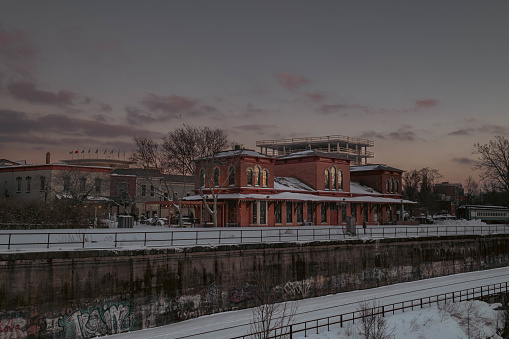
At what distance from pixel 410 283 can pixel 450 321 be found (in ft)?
31.6

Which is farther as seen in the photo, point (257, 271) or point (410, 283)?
point (410, 283)

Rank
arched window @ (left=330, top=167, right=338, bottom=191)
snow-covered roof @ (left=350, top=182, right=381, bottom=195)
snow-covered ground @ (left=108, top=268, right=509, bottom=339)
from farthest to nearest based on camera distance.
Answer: snow-covered roof @ (left=350, top=182, right=381, bottom=195) → arched window @ (left=330, top=167, right=338, bottom=191) → snow-covered ground @ (left=108, top=268, right=509, bottom=339)

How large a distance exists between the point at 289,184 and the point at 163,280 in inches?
1299

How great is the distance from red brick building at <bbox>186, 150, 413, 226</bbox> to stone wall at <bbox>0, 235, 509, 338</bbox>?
11.3m

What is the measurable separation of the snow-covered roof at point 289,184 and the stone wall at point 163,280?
1824cm

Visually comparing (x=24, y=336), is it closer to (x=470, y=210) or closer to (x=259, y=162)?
(x=259, y=162)

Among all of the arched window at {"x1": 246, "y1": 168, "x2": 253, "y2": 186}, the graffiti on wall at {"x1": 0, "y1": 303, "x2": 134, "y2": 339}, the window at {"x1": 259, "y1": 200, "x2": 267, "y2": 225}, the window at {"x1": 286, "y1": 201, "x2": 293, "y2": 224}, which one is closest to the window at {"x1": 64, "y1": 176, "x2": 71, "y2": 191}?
the arched window at {"x1": 246, "y1": 168, "x2": 253, "y2": 186}

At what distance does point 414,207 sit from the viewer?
96.2 m

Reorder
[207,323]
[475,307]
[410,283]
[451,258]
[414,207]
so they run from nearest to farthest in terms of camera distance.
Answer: [207,323] → [475,307] → [410,283] → [451,258] → [414,207]

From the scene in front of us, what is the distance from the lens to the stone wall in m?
18.4

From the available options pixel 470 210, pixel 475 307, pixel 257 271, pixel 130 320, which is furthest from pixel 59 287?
pixel 470 210

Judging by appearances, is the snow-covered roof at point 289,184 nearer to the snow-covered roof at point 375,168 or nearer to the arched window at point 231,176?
the arched window at point 231,176

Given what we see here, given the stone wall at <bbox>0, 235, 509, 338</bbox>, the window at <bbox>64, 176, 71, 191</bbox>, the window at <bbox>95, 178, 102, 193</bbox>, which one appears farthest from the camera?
the window at <bbox>95, 178, 102, 193</bbox>

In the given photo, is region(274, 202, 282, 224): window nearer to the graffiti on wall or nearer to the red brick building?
the red brick building
